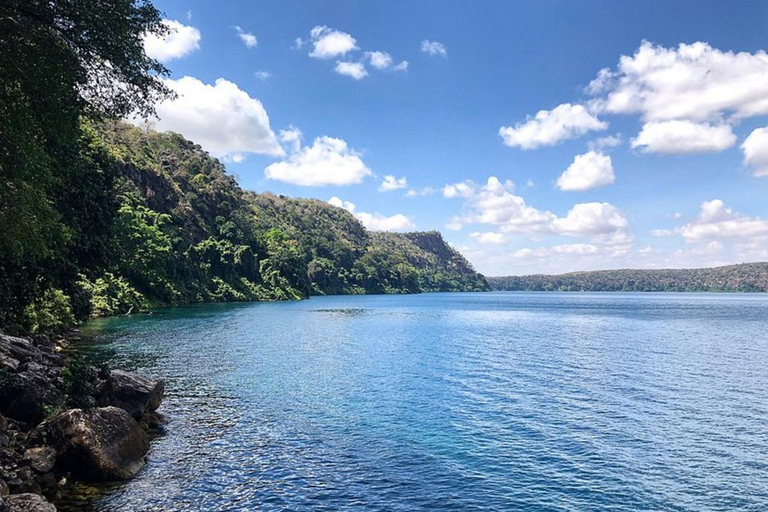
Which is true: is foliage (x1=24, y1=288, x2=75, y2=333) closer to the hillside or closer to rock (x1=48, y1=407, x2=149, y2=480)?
the hillside

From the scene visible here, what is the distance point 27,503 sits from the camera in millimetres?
15547

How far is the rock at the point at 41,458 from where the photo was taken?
760 inches

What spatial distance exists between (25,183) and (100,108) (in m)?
6.23

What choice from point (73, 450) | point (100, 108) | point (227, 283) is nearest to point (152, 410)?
point (73, 450)

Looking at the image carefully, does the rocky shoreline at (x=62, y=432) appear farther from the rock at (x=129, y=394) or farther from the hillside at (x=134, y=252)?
the hillside at (x=134, y=252)

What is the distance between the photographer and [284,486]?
66.7 feet

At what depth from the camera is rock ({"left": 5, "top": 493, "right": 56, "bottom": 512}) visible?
15203 mm

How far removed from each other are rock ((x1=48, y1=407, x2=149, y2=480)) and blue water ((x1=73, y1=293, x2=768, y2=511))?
100cm

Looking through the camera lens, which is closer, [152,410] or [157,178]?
[152,410]

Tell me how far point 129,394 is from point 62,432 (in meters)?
6.89

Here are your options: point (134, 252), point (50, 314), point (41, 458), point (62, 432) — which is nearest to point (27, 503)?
point (41, 458)

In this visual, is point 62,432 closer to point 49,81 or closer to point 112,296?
point 49,81

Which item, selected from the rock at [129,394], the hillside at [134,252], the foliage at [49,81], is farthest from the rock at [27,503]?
the hillside at [134,252]

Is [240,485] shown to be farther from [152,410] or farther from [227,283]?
[227,283]
